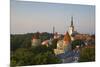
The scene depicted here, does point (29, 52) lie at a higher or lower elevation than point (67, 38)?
lower

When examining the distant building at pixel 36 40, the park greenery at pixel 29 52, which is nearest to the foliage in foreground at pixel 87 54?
the park greenery at pixel 29 52

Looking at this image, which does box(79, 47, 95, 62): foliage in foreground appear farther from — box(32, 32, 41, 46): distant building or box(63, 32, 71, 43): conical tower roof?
box(32, 32, 41, 46): distant building

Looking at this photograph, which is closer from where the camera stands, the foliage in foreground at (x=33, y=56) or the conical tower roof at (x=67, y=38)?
the foliage in foreground at (x=33, y=56)

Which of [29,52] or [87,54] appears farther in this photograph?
[87,54]

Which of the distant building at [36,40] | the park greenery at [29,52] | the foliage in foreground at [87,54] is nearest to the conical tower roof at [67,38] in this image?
the park greenery at [29,52]

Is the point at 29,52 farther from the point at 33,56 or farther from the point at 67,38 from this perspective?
the point at 67,38

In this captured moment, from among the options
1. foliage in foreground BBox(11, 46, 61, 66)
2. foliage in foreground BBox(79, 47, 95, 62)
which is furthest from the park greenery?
foliage in foreground BBox(79, 47, 95, 62)

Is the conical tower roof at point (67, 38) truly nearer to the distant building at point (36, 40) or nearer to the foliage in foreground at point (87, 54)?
the foliage in foreground at point (87, 54)

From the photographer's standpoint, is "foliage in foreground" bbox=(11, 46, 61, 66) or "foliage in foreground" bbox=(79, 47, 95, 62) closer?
"foliage in foreground" bbox=(11, 46, 61, 66)

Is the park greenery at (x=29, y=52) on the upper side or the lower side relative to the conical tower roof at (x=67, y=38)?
lower

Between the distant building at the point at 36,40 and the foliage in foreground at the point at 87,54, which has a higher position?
the distant building at the point at 36,40

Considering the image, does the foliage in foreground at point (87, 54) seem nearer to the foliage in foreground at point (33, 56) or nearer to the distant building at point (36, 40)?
the foliage in foreground at point (33, 56)

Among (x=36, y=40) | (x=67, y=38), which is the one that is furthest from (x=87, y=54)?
(x=36, y=40)

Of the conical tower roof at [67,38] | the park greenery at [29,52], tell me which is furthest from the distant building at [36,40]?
the conical tower roof at [67,38]
